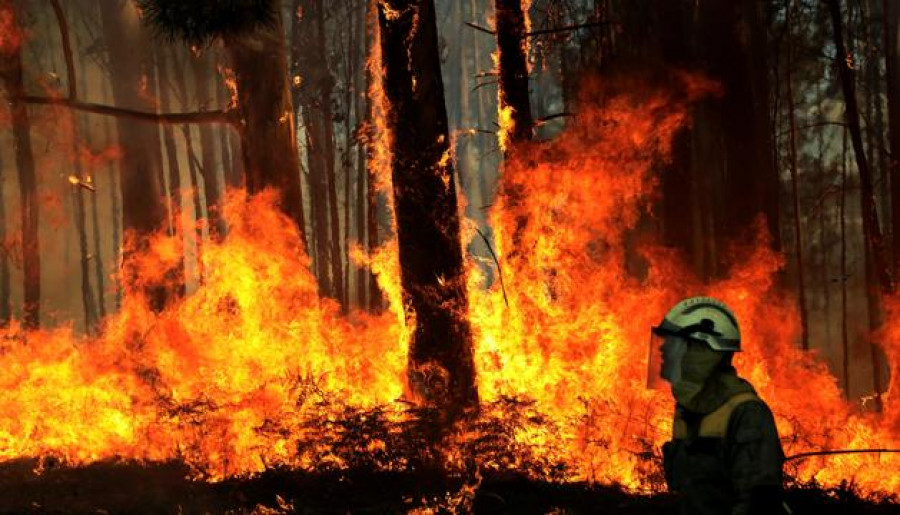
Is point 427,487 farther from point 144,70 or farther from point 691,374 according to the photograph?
point 144,70

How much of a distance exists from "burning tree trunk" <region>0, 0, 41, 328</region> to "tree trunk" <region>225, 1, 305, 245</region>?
5903 mm

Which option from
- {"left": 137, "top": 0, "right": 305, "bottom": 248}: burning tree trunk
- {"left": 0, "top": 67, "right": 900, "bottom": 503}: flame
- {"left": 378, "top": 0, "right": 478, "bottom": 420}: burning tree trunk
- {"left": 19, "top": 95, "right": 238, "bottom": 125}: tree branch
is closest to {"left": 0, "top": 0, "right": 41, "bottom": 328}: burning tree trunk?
{"left": 19, "top": 95, "right": 238, "bottom": 125}: tree branch

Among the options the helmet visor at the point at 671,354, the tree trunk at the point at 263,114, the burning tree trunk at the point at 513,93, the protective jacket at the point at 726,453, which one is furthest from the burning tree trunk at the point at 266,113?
the protective jacket at the point at 726,453

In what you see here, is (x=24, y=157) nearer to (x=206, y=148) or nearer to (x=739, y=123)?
(x=206, y=148)

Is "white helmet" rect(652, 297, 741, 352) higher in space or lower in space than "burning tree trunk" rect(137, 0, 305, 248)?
lower

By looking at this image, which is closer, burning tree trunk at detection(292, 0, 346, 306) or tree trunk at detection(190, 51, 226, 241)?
burning tree trunk at detection(292, 0, 346, 306)

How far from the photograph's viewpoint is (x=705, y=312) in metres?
3.52

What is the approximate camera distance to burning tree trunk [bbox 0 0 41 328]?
1633 centimetres

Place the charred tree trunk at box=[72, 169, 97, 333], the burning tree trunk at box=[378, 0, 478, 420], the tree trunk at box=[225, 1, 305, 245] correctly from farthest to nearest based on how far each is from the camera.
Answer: the charred tree trunk at box=[72, 169, 97, 333]
the tree trunk at box=[225, 1, 305, 245]
the burning tree trunk at box=[378, 0, 478, 420]

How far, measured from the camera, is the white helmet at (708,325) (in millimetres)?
3477

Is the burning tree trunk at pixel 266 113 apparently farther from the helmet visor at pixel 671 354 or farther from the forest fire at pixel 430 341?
the helmet visor at pixel 671 354

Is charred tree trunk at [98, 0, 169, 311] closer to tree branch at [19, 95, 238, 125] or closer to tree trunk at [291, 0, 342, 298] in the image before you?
tree trunk at [291, 0, 342, 298]

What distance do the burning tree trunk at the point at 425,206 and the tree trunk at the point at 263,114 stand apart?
303cm

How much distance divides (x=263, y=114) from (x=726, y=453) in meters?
10.0
